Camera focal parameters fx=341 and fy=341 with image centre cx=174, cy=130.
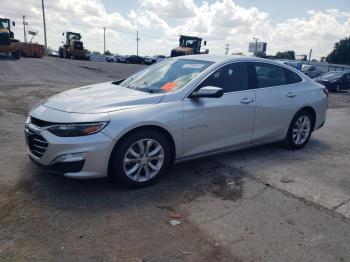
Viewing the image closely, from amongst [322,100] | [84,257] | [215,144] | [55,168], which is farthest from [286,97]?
[84,257]

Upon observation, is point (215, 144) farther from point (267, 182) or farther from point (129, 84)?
point (129, 84)

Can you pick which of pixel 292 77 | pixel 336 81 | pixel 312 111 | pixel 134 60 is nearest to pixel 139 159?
pixel 292 77

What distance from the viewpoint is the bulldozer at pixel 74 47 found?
3952 centimetres

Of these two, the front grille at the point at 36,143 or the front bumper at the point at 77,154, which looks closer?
the front bumper at the point at 77,154

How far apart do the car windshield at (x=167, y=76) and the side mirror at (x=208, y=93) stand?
24 centimetres

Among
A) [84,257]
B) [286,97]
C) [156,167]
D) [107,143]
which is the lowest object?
[84,257]

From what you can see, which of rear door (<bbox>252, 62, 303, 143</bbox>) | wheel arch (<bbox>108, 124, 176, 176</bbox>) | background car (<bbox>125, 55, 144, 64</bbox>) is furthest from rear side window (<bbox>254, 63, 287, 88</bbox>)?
background car (<bbox>125, 55, 144, 64</bbox>)

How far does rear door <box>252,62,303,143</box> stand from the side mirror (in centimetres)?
106

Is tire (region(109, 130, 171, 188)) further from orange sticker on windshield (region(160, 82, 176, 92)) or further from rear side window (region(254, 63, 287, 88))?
rear side window (region(254, 63, 287, 88))

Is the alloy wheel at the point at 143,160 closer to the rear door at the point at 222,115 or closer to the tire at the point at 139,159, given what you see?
the tire at the point at 139,159

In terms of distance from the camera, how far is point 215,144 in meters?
4.75

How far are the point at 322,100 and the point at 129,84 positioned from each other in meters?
3.65

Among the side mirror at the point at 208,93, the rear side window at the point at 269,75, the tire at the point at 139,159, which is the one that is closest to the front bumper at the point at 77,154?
the tire at the point at 139,159

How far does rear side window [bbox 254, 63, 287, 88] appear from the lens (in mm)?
5293
